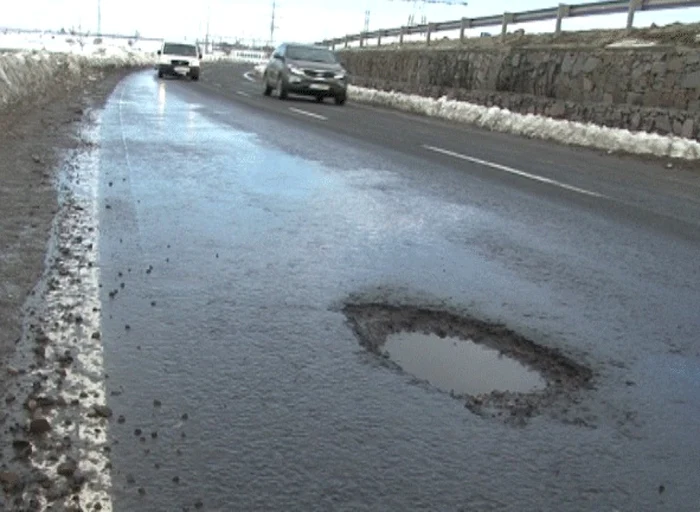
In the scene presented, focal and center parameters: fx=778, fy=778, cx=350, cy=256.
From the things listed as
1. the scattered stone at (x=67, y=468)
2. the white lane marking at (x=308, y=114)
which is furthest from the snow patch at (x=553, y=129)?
the scattered stone at (x=67, y=468)

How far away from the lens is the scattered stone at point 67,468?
8.13 ft

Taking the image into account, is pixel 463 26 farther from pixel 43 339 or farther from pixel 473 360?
pixel 43 339

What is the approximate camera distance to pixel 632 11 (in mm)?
18578

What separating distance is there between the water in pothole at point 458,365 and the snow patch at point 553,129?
11.2m

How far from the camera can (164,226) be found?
6.02 meters

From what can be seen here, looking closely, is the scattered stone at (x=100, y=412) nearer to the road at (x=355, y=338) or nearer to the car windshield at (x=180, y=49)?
the road at (x=355, y=338)

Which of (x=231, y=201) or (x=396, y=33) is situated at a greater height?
(x=396, y=33)

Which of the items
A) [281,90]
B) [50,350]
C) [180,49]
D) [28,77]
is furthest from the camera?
[180,49]

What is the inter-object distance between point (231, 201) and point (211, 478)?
4.87m

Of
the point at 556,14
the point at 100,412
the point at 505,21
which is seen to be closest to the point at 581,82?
the point at 556,14

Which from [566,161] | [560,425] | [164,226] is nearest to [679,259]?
[560,425]

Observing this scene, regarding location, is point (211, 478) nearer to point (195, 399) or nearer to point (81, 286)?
point (195, 399)

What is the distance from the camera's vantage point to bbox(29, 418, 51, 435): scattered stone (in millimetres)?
2724

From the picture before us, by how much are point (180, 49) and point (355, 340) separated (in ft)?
132
